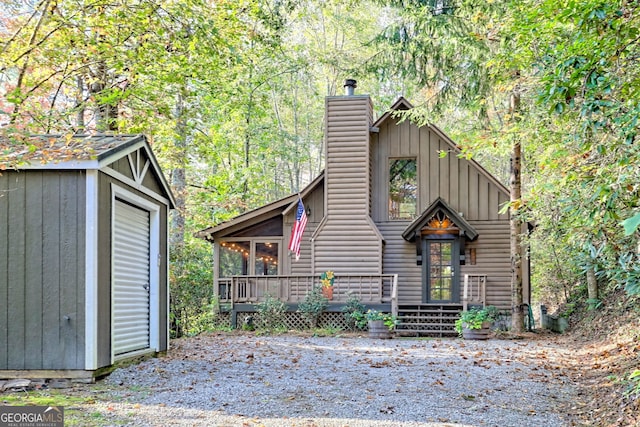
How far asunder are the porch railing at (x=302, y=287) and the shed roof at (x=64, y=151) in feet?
27.9

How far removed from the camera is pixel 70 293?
6879 millimetres

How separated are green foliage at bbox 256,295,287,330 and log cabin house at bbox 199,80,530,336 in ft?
1.03

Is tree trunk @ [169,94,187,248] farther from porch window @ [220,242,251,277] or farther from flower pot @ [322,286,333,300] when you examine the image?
flower pot @ [322,286,333,300]

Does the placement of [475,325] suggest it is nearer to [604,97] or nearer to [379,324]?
[379,324]

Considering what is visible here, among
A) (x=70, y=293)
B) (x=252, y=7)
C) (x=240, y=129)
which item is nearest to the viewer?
(x=70, y=293)

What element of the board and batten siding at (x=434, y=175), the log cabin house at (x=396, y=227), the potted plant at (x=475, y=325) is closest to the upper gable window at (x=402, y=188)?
the log cabin house at (x=396, y=227)

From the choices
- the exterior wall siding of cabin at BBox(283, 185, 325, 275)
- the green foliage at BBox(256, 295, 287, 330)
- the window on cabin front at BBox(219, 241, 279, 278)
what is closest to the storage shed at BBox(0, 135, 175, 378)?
the green foliage at BBox(256, 295, 287, 330)

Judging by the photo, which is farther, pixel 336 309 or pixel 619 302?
pixel 336 309

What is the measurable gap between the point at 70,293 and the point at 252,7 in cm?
870

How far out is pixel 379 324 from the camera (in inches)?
557

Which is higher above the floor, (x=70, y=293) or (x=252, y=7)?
(x=252, y=7)

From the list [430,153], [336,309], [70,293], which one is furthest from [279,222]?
[70,293]

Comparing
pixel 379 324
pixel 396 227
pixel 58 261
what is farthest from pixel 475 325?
pixel 58 261

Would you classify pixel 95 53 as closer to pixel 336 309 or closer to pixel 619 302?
pixel 336 309
